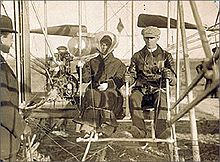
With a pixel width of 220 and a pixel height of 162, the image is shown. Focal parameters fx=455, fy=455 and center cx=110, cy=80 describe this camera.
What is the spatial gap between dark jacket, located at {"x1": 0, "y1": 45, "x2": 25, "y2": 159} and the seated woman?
839 millimetres

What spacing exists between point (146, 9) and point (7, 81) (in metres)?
1.64

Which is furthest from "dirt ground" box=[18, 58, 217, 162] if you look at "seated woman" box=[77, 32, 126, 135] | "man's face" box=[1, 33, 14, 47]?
"man's face" box=[1, 33, 14, 47]

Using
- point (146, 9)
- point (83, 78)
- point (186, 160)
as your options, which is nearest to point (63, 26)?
point (146, 9)

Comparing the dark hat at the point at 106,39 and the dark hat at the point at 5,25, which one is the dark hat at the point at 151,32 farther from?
the dark hat at the point at 5,25

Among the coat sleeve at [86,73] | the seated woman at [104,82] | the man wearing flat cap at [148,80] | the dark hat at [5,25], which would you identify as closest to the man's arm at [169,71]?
the man wearing flat cap at [148,80]

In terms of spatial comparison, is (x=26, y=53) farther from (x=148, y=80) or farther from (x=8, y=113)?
(x=8, y=113)

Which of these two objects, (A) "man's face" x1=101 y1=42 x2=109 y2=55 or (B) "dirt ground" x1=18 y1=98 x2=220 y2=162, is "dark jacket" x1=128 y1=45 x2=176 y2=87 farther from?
(B) "dirt ground" x1=18 y1=98 x2=220 y2=162

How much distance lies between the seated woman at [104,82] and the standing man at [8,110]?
84 cm

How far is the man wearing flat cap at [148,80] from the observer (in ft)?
7.63

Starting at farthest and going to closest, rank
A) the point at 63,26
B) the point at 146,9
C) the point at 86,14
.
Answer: the point at 63,26, the point at 86,14, the point at 146,9

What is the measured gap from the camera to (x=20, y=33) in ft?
7.70

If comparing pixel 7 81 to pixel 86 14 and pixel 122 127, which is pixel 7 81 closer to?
pixel 122 127

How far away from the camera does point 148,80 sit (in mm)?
2379

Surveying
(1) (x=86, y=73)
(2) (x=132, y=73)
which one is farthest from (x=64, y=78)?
(2) (x=132, y=73)
